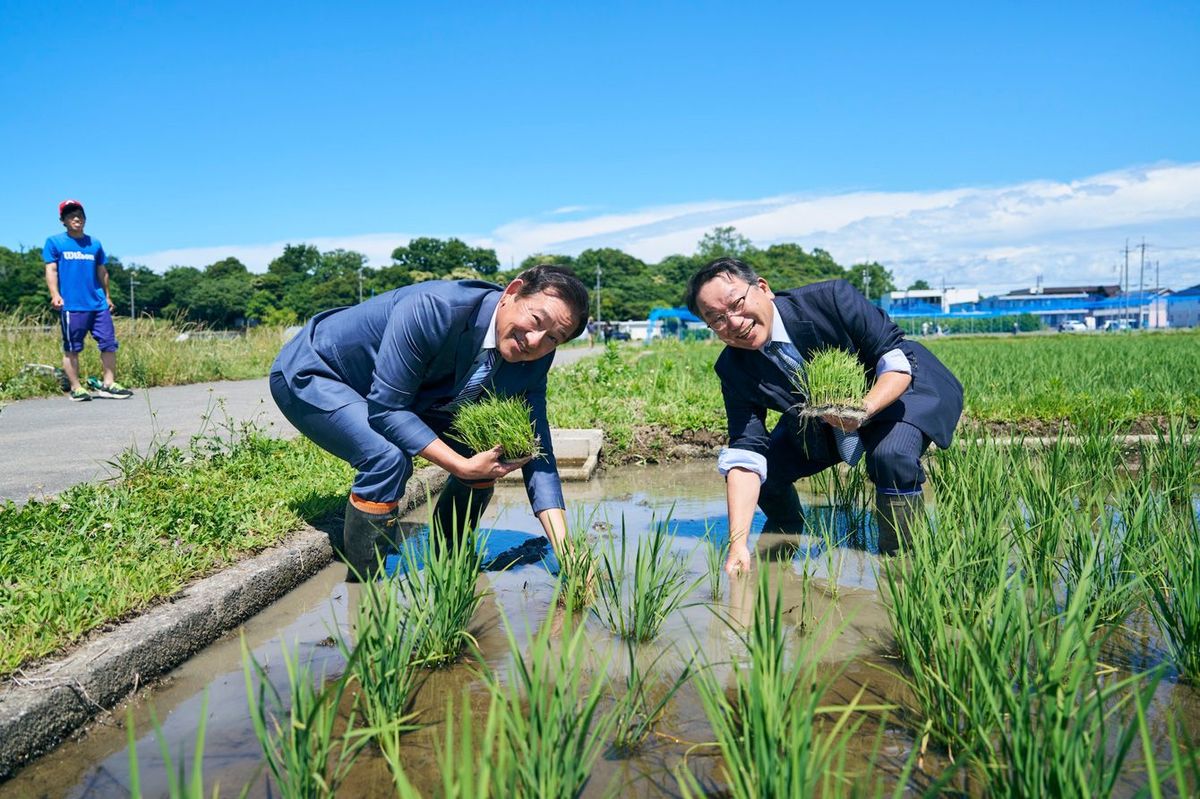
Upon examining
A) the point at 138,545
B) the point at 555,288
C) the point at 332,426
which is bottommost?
the point at 138,545

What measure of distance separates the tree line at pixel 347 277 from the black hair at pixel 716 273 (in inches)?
2351

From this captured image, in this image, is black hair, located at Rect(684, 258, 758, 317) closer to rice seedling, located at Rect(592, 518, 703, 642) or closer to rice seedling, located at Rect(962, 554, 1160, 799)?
rice seedling, located at Rect(592, 518, 703, 642)

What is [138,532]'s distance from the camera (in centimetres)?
296

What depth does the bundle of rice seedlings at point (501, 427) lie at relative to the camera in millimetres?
2742

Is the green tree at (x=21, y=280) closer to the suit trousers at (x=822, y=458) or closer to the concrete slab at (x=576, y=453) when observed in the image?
the concrete slab at (x=576, y=453)

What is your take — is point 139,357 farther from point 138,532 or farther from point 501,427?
point 501,427

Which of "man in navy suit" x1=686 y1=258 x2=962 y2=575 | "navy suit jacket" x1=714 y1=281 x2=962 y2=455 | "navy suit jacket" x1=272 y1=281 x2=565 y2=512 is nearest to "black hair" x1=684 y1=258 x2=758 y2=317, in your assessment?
"man in navy suit" x1=686 y1=258 x2=962 y2=575

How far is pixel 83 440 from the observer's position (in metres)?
5.48

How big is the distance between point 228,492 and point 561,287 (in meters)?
1.91

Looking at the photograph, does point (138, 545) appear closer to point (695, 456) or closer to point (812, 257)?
point (695, 456)

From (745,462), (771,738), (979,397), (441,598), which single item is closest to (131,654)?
(441,598)

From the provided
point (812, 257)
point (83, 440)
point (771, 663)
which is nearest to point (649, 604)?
point (771, 663)

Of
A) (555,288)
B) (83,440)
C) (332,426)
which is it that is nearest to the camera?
(555,288)

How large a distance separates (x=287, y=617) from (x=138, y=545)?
54 cm
